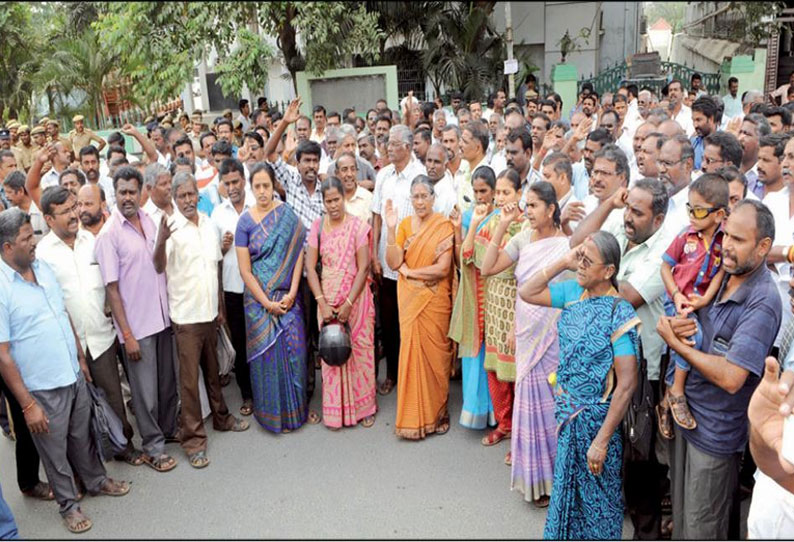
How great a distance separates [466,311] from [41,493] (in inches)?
112

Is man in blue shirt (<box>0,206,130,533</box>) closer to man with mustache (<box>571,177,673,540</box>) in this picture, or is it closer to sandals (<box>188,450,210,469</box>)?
sandals (<box>188,450,210,469</box>)

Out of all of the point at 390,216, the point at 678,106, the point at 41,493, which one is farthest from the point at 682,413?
the point at 678,106

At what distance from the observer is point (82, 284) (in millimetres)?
4016

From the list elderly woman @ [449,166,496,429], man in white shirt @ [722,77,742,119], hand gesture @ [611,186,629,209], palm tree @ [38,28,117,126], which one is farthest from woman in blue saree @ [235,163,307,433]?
palm tree @ [38,28,117,126]

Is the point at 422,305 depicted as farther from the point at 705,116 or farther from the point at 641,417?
the point at 705,116

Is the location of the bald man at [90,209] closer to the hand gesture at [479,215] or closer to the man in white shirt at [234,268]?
the man in white shirt at [234,268]

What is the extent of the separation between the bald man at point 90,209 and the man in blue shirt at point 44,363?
21 cm

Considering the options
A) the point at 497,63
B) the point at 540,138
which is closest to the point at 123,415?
the point at 540,138

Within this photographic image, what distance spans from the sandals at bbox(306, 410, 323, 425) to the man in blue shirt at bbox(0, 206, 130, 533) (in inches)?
58.3

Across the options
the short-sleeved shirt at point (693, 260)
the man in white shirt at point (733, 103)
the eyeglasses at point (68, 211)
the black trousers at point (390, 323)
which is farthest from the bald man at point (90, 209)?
the man in white shirt at point (733, 103)

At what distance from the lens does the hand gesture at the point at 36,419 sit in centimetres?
346

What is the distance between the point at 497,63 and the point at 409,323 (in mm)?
12839

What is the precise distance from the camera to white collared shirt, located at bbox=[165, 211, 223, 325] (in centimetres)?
427

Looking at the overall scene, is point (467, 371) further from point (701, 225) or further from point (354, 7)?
point (354, 7)
